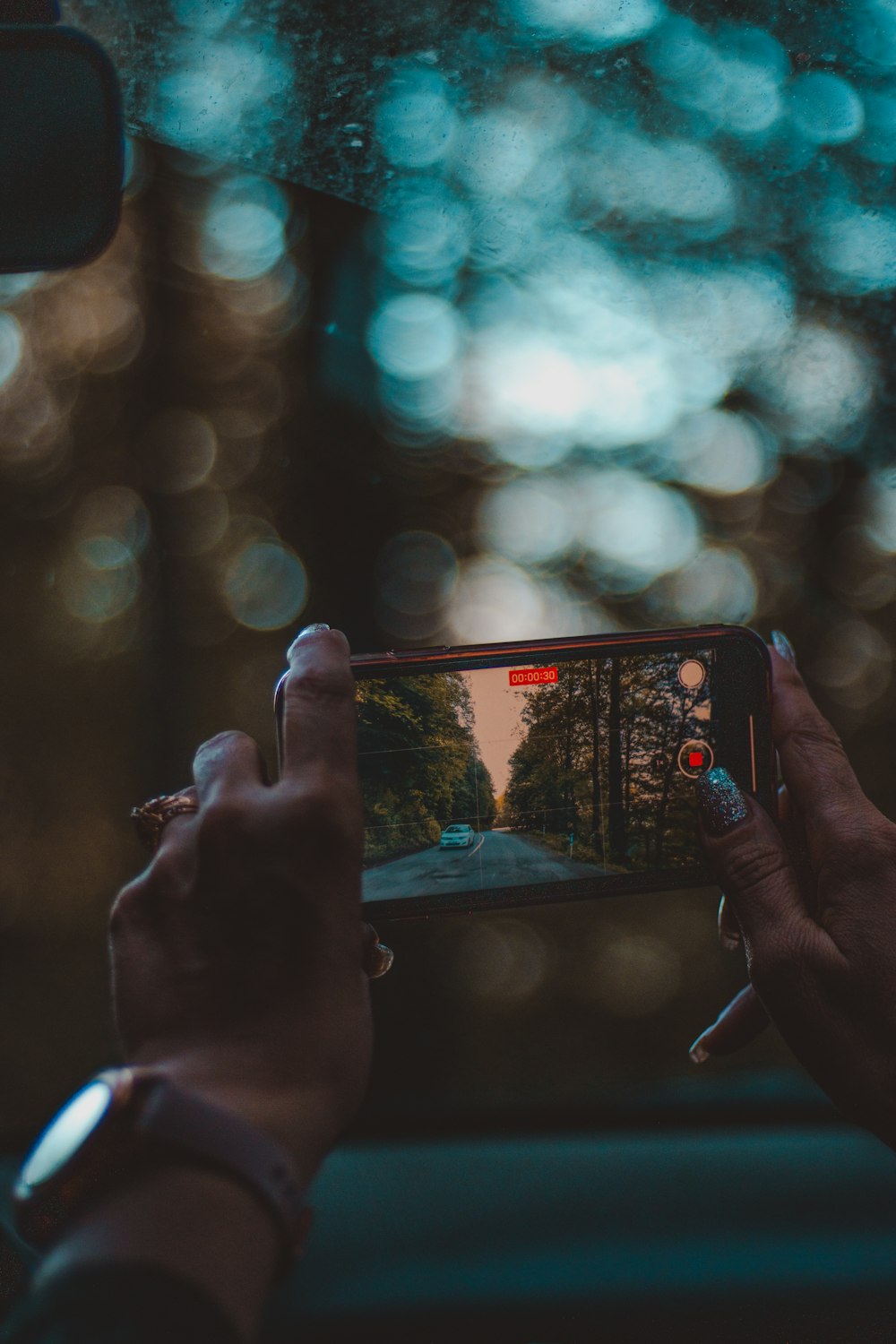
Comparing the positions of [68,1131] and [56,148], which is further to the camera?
[56,148]

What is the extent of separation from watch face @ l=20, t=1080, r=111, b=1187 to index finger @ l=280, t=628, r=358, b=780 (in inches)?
11.8

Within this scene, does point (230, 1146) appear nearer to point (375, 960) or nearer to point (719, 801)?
point (375, 960)

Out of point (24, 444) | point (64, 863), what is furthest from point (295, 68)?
point (64, 863)

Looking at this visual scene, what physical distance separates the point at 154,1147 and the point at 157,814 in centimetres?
32

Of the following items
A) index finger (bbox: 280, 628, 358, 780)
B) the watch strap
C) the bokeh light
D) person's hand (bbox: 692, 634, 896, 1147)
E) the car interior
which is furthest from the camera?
the bokeh light

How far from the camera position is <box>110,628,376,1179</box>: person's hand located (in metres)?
0.67

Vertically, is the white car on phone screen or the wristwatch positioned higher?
the white car on phone screen

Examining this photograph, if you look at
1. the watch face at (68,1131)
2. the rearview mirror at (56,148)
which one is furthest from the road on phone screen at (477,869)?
→ the rearview mirror at (56,148)

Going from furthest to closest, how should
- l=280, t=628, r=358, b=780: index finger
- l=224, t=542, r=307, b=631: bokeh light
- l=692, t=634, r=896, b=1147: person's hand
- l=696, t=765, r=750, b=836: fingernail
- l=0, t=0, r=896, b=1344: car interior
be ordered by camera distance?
1. l=224, t=542, r=307, b=631: bokeh light
2. l=0, t=0, r=896, b=1344: car interior
3. l=696, t=765, r=750, b=836: fingernail
4. l=692, t=634, r=896, b=1147: person's hand
5. l=280, t=628, r=358, b=780: index finger

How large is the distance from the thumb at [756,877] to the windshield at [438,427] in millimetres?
470

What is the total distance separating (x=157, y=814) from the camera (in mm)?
812

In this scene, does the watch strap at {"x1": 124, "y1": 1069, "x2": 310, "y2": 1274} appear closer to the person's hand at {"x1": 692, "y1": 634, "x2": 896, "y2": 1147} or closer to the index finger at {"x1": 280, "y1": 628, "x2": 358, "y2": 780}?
the index finger at {"x1": 280, "y1": 628, "x2": 358, "y2": 780}

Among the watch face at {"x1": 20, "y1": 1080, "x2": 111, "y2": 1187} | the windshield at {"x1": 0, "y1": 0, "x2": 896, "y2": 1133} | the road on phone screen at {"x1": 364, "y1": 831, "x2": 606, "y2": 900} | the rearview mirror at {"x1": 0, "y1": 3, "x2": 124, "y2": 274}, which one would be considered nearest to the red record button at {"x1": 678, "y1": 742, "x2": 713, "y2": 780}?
the road on phone screen at {"x1": 364, "y1": 831, "x2": 606, "y2": 900}

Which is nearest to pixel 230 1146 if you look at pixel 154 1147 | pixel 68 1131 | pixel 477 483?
pixel 154 1147
